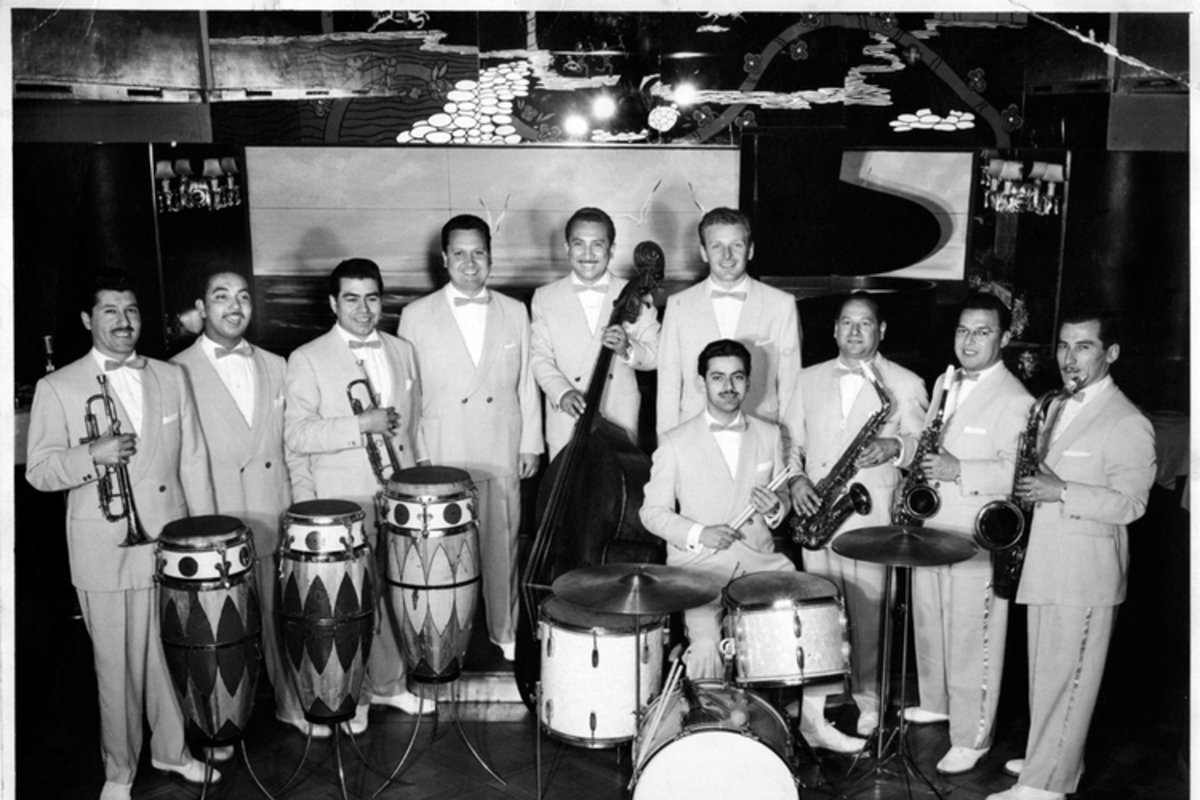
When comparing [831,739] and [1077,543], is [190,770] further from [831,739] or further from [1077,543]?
[1077,543]

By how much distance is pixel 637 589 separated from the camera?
16.8 ft

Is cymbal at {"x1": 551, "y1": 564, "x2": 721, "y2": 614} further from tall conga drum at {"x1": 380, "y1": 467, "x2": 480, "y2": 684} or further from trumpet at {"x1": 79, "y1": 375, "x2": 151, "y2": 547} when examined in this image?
trumpet at {"x1": 79, "y1": 375, "x2": 151, "y2": 547}

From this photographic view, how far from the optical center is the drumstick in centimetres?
589

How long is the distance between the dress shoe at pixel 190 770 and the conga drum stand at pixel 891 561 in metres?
2.70

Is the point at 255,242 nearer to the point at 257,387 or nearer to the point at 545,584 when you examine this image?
the point at 257,387

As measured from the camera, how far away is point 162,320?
620 centimetres

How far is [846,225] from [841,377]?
0.77 m

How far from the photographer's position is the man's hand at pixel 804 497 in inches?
236

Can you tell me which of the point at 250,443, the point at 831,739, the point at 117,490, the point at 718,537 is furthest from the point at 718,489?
the point at 117,490

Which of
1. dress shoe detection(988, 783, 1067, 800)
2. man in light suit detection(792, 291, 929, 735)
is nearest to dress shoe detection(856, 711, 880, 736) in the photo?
man in light suit detection(792, 291, 929, 735)

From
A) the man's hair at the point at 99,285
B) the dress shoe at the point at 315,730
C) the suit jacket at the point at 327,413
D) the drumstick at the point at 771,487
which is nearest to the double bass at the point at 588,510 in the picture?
the drumstick at the point at 771,487

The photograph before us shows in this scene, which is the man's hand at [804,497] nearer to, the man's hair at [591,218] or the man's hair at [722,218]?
the man's hair at [722,218]

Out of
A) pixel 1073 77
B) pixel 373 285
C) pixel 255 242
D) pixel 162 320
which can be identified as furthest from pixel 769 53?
pixel 162 320

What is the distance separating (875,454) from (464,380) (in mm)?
1963
